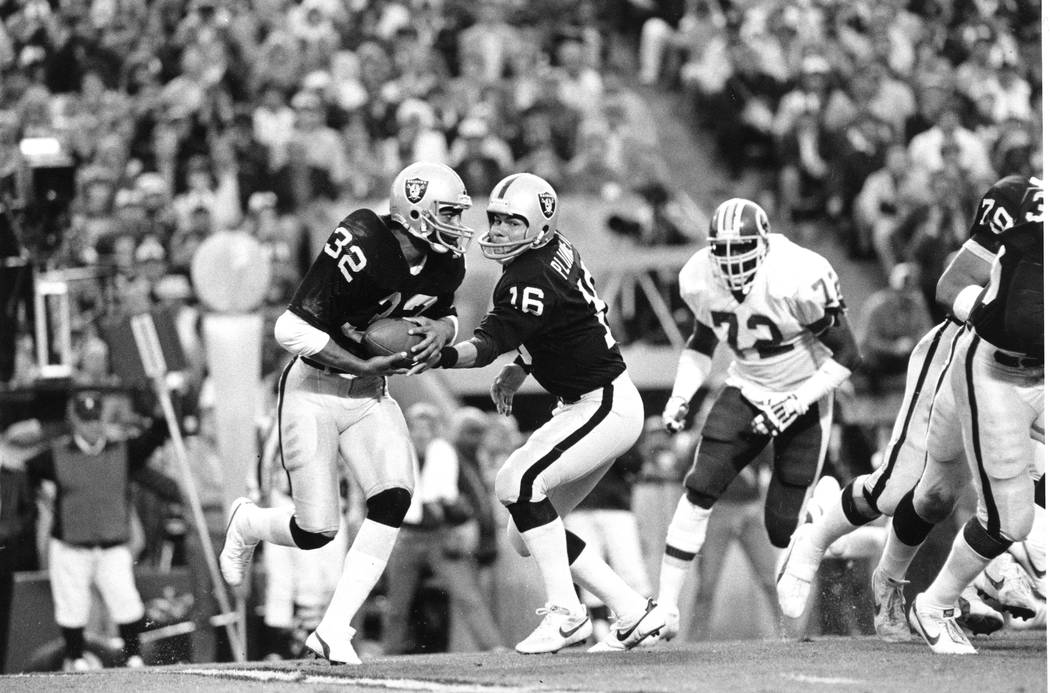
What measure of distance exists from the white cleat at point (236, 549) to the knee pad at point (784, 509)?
250 centimetres

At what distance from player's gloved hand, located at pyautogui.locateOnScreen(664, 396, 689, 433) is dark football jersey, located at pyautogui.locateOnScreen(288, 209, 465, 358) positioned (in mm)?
1348

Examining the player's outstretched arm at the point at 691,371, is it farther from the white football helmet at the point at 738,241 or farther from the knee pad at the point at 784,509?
the knee pad at the point at 784,509

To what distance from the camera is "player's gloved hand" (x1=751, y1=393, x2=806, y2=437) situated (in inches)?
295

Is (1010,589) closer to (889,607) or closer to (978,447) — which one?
(889,607)

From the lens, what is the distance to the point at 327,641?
21.3 ft

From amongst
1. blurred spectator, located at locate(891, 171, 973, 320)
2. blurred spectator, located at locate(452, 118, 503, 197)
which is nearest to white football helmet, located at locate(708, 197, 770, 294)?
blurred spectator, located at locate(452, 118, 503, 197)

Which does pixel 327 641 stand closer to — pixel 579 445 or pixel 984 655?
pixel 579 445

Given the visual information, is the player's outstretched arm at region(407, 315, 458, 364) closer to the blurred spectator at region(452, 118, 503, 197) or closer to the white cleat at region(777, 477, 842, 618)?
the white cleat at region(777, 477, 842, 618)

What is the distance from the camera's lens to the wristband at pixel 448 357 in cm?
644

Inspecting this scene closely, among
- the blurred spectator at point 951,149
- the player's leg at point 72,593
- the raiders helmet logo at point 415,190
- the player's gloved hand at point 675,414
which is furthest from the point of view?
the blurred spectator at point 951,149

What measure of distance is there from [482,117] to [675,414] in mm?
5674

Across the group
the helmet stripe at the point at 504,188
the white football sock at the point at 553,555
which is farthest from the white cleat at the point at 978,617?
the helmet stripe at the point at 504,188

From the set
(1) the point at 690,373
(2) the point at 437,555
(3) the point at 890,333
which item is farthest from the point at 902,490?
(3) the point at 890,333

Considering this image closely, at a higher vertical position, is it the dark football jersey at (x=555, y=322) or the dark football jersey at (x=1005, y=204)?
the dark football jersey at (x=1005, y=204)
